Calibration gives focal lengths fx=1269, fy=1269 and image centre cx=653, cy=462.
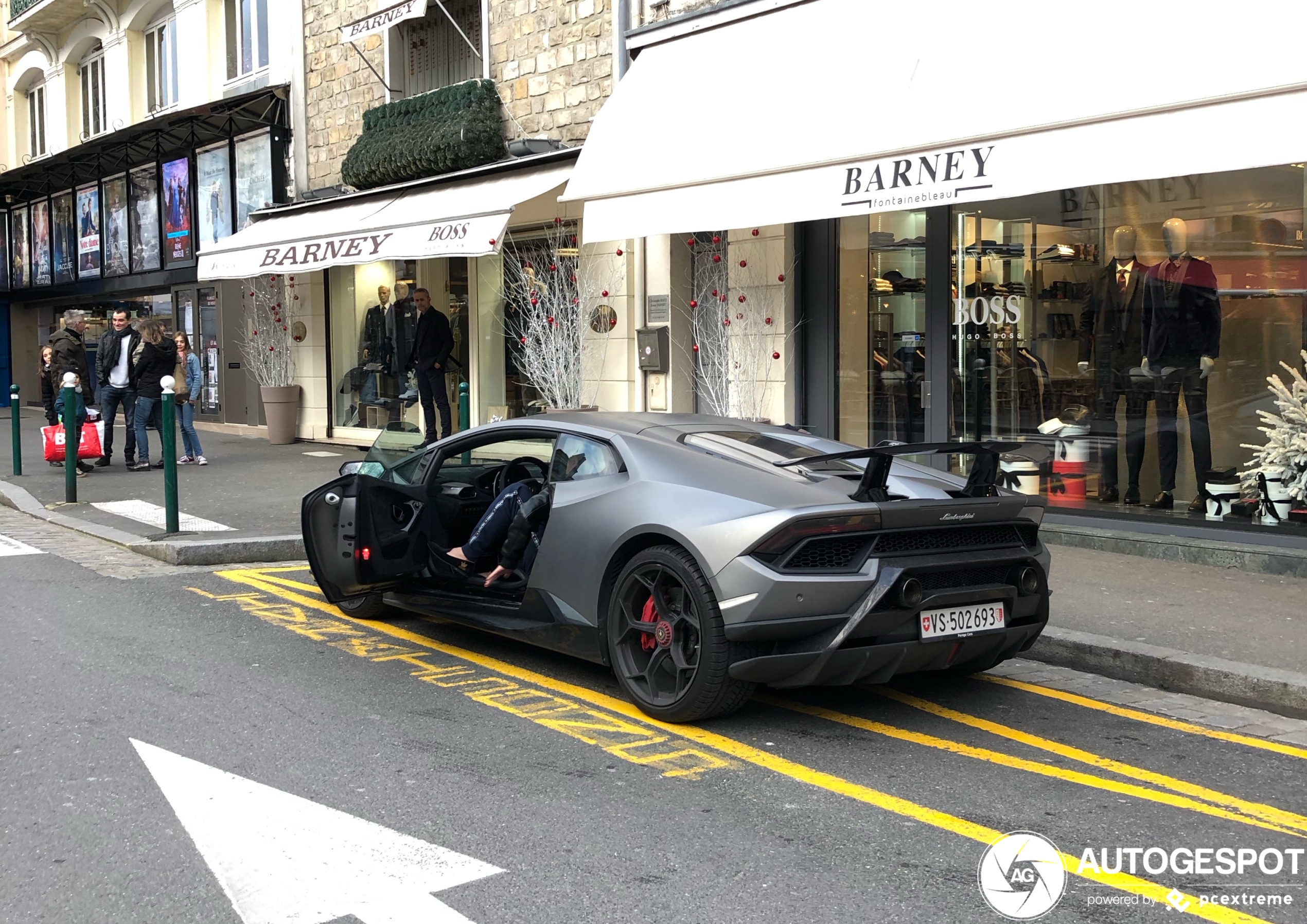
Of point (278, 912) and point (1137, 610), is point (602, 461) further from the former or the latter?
point (1137, 610)

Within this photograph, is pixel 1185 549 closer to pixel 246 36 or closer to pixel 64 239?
pixel 246 36

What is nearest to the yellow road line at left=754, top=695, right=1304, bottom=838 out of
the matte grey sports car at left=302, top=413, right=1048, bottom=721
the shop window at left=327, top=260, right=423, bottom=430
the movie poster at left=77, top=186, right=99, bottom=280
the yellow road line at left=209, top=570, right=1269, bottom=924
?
the matte grey sports car at left=302, top=413, right=1048, bottom=721

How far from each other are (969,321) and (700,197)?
2491 mm

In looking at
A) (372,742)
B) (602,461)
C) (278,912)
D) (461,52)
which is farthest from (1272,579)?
(461,52)

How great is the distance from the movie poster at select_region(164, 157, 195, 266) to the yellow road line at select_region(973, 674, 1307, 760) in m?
19.3

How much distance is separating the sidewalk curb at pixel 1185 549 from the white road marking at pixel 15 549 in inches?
292

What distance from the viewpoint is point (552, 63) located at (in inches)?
563

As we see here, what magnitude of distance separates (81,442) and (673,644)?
1147cm

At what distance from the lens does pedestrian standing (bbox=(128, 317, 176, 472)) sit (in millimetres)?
15023

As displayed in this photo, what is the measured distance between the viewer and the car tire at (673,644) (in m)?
4.91

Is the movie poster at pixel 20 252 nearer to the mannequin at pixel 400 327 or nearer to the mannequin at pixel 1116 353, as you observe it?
the mannequin at pixel 400 327

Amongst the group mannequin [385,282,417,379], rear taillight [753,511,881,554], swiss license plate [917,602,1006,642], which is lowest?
swiss license plate [917,602,1006,642]

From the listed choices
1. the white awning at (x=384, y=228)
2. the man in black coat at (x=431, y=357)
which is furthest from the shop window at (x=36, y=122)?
the man in black coat at (x=431, y=357)

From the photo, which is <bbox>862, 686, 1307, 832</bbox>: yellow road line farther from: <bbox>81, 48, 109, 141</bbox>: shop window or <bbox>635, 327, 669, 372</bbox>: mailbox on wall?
<bbox>81, 48, 109, 141</bbox>: shop window
